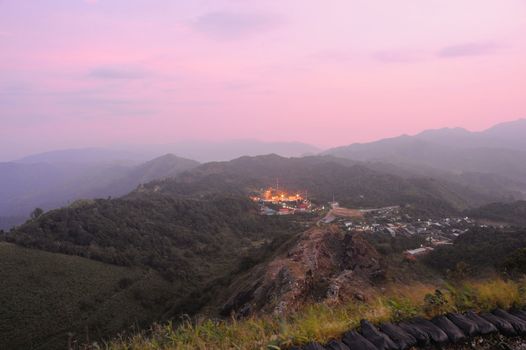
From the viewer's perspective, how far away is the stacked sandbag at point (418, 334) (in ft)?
14.7

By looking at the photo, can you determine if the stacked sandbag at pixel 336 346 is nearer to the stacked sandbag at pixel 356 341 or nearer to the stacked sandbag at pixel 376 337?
the stacked sandbag at pixel 356 341

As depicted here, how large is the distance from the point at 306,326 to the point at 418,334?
147cm

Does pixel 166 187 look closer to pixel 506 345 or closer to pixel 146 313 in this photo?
pixel 146 313

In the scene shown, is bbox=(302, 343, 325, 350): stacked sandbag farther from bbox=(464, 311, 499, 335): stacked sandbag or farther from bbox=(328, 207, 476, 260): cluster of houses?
bbox=(328, 207, 476, 260): cluster of houses

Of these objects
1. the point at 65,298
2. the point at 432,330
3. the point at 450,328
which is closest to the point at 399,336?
the point at 432,330

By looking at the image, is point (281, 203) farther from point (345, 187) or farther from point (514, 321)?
point (514, 321)

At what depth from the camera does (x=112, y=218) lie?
6500 cm

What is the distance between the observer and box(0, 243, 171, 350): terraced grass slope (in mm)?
29547

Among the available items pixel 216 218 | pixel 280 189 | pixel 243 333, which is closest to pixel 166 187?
pixel 280 189

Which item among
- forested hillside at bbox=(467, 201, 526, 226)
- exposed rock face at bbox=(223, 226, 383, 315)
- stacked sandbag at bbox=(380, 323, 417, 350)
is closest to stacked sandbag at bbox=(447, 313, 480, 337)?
stacked sandbag at bbox=(380, 323, 417, 350)

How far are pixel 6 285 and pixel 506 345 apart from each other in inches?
1728

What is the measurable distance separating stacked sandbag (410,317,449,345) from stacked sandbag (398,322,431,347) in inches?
3.0

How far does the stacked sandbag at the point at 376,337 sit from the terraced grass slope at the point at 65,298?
29.0m

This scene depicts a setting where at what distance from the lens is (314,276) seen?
16.9m
